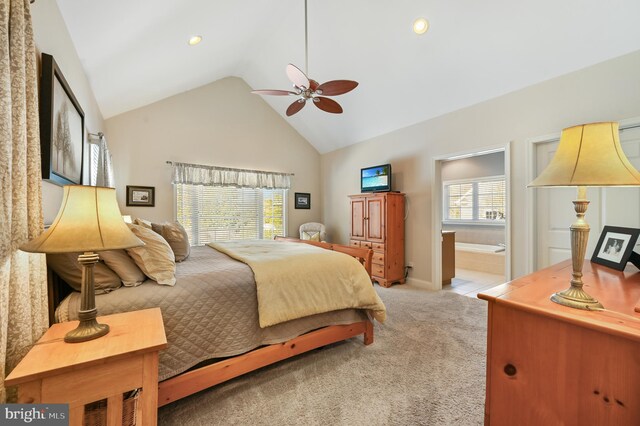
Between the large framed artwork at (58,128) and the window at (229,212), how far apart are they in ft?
7.77

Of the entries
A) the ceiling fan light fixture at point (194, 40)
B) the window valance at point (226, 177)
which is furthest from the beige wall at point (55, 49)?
the window valance at point (226, 177)

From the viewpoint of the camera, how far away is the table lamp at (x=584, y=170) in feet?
3.04

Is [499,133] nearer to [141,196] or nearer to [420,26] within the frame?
[420,26]

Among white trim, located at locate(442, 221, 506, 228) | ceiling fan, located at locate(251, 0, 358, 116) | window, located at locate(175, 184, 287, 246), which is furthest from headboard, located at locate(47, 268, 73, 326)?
white trim, located at locate(442, 221, 506, 228)

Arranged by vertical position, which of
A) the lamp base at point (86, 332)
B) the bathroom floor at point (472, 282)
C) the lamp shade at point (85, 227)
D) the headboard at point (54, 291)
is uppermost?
the lamp shade at point (85, 227)

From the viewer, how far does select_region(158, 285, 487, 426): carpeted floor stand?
1562mm

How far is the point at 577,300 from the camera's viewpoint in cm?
97

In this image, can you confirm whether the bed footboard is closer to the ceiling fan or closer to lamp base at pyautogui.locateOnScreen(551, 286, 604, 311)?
lamp base at pyautogui.locateOnScreen(551, 286, 604, 311)

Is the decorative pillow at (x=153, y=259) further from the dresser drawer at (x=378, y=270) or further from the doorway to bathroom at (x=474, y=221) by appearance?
the doorway to bathroom at (x=474, y=221)

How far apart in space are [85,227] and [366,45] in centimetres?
366

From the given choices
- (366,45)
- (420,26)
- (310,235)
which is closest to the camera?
(420,26)

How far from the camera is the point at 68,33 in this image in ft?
6.82

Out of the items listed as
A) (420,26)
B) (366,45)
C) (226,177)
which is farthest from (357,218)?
(420,26)

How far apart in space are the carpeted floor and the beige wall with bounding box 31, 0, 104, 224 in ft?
5.17
